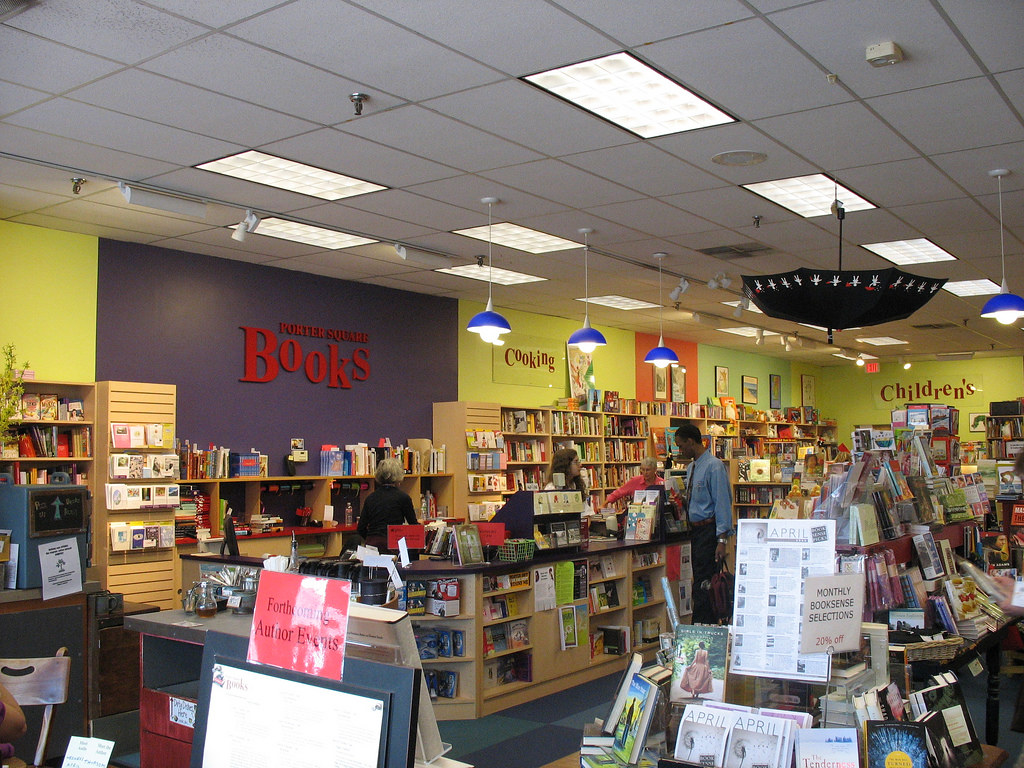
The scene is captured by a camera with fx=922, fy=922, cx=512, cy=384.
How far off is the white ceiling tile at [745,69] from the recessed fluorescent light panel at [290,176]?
262 centimetres

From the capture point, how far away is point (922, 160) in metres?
5.89

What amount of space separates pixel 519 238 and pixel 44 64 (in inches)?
174

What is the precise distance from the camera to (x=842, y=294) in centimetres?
620

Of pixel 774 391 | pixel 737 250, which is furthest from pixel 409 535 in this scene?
pixel 774 391

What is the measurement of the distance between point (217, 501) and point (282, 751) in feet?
22.4

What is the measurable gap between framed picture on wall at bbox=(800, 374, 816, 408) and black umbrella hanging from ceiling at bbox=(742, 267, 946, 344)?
12833mm

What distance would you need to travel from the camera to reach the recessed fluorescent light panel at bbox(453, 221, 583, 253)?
25.4 feet

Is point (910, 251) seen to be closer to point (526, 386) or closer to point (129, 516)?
point (526, 386)

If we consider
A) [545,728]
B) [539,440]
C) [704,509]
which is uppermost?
[539,440]

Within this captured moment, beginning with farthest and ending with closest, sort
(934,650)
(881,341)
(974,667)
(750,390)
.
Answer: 1. (750,390)
2. (881,341)
3. (974,667)
4. (934,650)

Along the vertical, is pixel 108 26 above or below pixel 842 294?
above

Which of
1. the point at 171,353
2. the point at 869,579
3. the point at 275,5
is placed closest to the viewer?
the point at 275,5

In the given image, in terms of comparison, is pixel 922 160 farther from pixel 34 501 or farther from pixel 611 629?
pixel 34 501

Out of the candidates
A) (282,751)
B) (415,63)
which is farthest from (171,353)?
(282,751)
